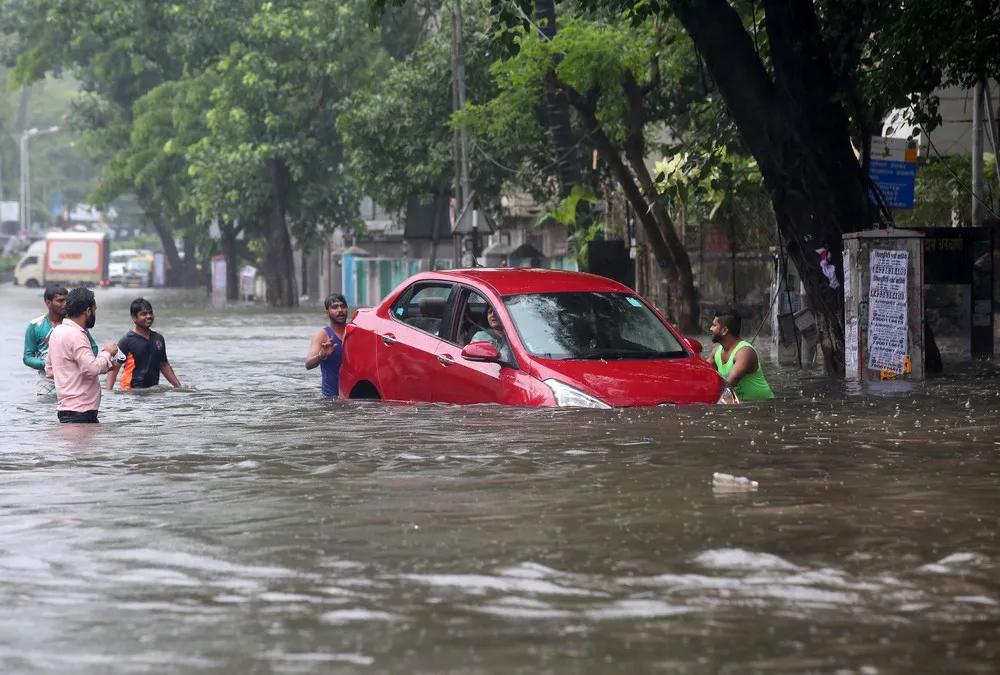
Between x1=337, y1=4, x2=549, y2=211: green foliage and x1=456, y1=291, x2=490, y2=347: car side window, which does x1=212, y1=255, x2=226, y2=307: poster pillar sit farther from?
x1=456, y1=291, x2=490, y2=347: car side window

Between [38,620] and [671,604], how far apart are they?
2.13m

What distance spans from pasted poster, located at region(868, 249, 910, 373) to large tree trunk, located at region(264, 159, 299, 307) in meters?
34.3

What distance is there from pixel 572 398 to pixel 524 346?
680mm

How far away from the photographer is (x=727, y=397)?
38.4ft

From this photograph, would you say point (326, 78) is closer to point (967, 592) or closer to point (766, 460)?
point (766, 460)

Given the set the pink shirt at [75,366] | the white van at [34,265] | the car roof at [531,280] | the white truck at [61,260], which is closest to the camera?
the pink shirt at [75,366]

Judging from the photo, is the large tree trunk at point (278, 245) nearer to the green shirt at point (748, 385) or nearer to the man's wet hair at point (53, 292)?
the man's wet hair at point (53, 292)

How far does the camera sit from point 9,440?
11797mm

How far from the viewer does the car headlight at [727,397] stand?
1159 centimetres

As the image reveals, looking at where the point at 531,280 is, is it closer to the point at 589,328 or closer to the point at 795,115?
the point at 589,328

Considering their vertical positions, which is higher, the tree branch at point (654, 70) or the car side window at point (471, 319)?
the tree branch at point (654, 70)

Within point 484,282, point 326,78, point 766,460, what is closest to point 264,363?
point 484,282

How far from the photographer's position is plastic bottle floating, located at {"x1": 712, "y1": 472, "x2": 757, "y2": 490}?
336 inches

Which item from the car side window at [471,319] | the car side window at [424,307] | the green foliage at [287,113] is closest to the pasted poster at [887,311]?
the car side window at [424,307]
